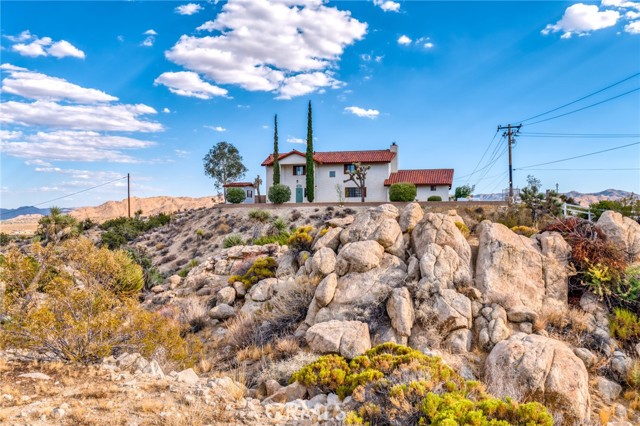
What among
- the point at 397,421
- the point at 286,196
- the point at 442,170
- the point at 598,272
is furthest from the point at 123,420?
the point at 442,170

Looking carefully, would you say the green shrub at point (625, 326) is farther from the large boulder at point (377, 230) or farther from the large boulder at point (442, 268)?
the large boulder at point (377, 230)

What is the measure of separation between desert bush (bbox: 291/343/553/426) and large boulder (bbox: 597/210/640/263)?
8603mm

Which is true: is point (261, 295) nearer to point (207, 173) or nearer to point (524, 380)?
point (524, 380)

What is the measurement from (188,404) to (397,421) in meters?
3.35

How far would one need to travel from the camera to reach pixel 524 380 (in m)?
7.59

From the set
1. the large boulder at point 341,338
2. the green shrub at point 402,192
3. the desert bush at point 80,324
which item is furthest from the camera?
the green shrub at point 402,192

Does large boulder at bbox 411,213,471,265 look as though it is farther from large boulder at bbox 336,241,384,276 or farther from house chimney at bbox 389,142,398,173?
house chimney at bbox 389,142,398,173

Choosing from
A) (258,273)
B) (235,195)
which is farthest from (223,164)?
(258,273)

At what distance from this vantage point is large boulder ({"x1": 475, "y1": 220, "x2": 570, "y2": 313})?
10719 mm

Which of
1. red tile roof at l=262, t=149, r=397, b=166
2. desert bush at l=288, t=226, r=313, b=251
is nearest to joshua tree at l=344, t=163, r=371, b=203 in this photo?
red tile roof at l=262, t=149, r=397, b=166

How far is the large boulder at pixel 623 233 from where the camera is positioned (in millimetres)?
12219

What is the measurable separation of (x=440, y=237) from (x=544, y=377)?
16.3ft

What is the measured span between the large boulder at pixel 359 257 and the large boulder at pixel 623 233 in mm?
7238

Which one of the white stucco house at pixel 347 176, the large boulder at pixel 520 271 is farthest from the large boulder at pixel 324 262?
the white stucco house at pixel 347 176
